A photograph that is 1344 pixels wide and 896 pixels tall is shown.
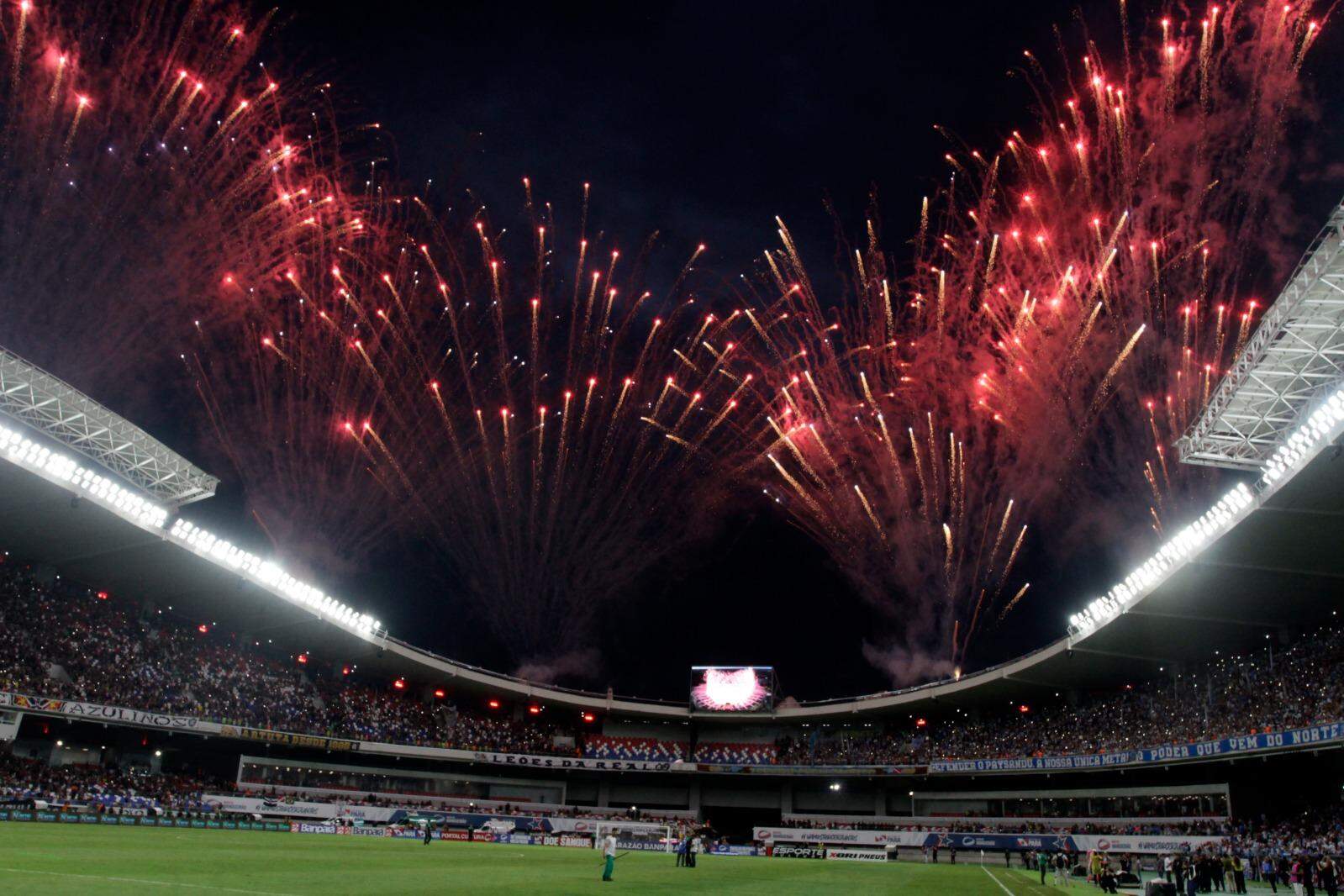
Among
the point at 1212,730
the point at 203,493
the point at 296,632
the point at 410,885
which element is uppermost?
the point at 203,493

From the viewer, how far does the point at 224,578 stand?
163 ft

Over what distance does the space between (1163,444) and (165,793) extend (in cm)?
5141

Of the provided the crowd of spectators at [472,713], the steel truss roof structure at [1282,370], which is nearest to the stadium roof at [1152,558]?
the steel truss roof structure at [1282,370]

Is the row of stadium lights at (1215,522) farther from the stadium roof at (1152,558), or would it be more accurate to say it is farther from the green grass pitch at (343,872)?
the green grass pitch at (343,872)

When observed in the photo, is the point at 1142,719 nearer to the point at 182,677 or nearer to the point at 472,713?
the point at 472,713

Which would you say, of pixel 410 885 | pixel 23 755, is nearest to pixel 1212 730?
pixel 410 885

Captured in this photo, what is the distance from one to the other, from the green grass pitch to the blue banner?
11.1 meters

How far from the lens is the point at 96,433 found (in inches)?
1515

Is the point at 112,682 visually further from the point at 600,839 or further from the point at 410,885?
the point at 410,885

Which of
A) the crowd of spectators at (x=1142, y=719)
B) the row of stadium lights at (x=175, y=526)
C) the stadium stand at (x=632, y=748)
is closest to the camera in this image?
the row of stadium lights at (x=175, y=526)

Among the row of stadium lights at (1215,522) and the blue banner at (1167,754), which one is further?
the blue banner at (1167,754)

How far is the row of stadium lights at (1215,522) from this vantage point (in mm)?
27422

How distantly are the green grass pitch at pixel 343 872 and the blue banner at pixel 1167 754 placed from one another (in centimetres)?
1111

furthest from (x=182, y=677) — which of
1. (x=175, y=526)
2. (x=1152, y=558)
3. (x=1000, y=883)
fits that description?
(x=1152, y=558)
